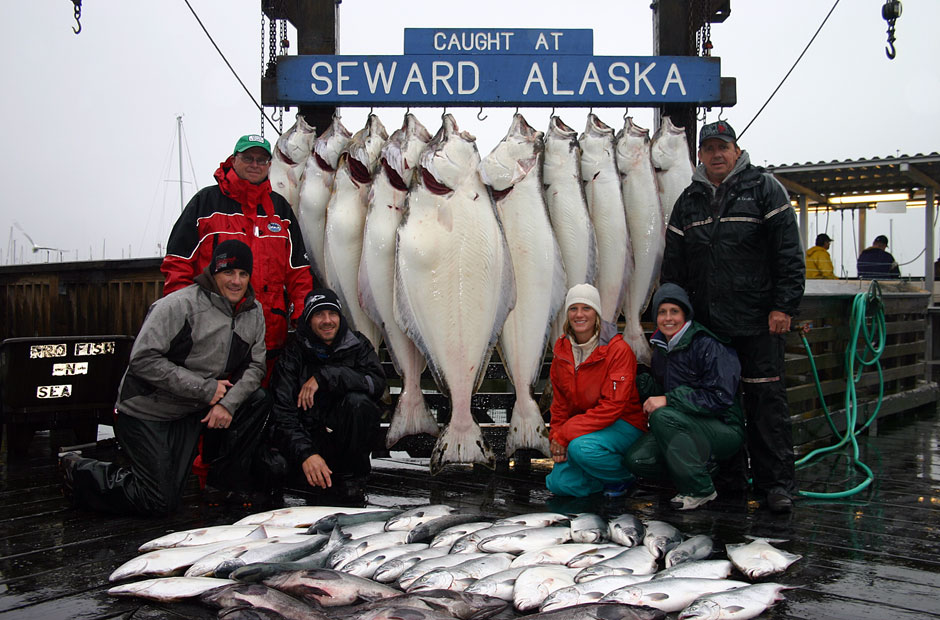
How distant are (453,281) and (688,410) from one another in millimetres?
1484

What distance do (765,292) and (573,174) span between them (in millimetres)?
1398

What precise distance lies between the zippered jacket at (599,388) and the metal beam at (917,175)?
972cm

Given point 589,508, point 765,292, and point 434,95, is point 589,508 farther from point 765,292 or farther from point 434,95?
point 434,95

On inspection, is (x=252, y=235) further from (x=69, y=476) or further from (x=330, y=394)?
(x=69, y=476)

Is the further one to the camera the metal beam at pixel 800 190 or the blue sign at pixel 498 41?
the metal beam at pixel 800 190

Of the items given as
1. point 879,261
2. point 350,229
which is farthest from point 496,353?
point 879,261

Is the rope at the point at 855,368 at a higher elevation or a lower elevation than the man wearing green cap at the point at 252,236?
lower

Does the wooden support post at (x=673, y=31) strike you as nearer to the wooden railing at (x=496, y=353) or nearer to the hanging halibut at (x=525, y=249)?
the hanging halibut at (x=525, y=249)

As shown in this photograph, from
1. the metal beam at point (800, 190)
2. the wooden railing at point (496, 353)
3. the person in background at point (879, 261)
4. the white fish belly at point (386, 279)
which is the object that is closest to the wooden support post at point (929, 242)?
the metal beam at point (800, 190)

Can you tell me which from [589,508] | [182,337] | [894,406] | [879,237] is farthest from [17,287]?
[879,237]

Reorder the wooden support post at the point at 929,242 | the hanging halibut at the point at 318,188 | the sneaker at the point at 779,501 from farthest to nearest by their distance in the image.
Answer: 1. the wooden support post at the point at 929,242
2. the hanging halibut at the point at 318,188
3. the sneaker at the point at 779,501

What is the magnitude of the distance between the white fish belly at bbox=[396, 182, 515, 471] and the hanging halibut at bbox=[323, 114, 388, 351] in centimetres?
42

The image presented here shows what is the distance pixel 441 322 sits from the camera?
12.9 ft

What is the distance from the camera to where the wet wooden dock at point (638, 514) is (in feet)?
7.32
